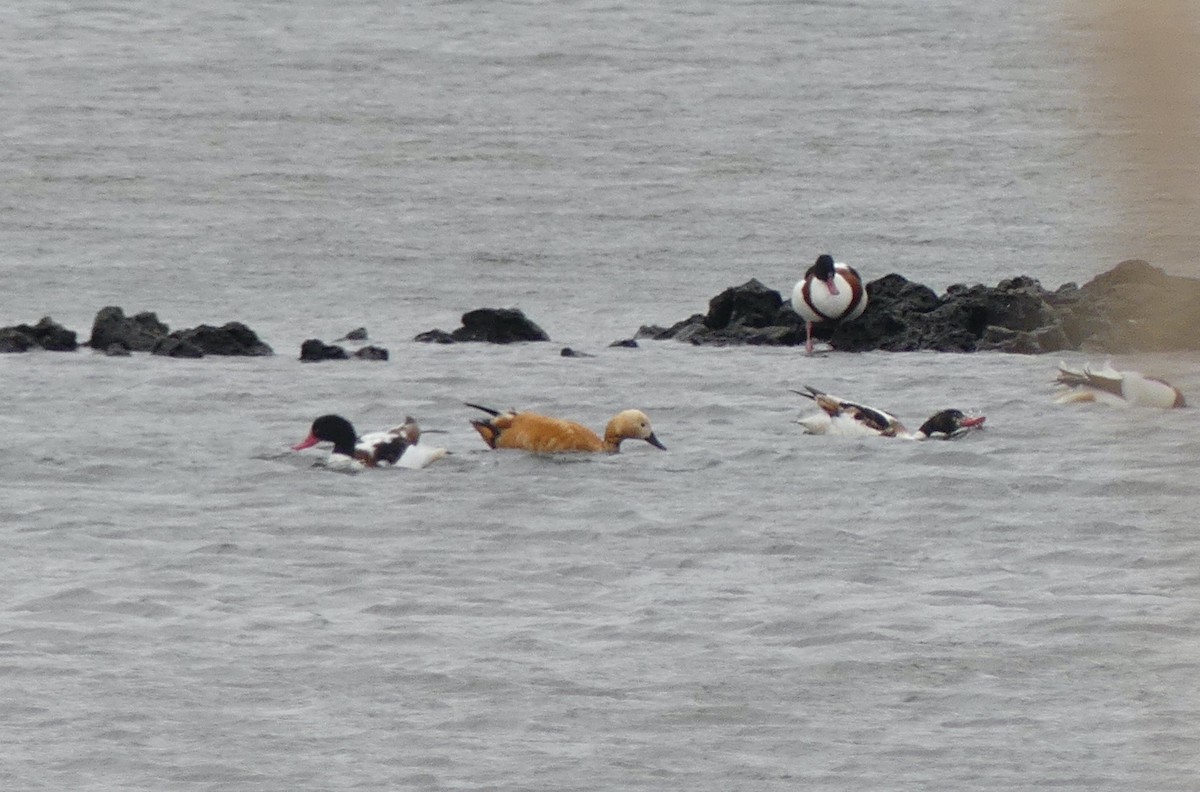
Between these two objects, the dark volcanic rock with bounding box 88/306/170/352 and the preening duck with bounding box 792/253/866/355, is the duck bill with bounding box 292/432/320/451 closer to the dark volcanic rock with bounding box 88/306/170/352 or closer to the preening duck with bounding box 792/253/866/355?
the dark volcanic rock with bounding box 88/306/170/352

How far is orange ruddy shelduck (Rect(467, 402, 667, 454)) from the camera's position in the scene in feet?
40.3

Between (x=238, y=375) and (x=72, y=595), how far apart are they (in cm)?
664

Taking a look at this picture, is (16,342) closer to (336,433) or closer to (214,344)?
(214,344)

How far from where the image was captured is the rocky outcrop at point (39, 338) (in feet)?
55.5

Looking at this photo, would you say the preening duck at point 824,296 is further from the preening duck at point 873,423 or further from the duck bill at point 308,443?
the duck bill at point 308,443

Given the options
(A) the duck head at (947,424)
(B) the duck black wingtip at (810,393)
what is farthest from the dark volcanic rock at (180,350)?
(A) the duck head at (947,424)

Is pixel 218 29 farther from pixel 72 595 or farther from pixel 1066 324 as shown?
pixel 72 595

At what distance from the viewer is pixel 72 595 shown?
9.14 m

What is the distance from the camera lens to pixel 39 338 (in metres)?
17.1

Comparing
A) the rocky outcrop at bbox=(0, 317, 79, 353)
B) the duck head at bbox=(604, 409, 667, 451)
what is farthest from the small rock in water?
the duck head at bbox=(604, 409, 667, 451)

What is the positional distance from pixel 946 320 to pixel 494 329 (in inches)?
146

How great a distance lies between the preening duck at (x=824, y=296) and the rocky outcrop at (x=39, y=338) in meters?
5.70

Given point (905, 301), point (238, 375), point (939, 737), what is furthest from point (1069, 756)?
point (905, 301)

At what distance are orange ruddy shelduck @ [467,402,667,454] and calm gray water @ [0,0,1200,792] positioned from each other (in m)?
0.18
